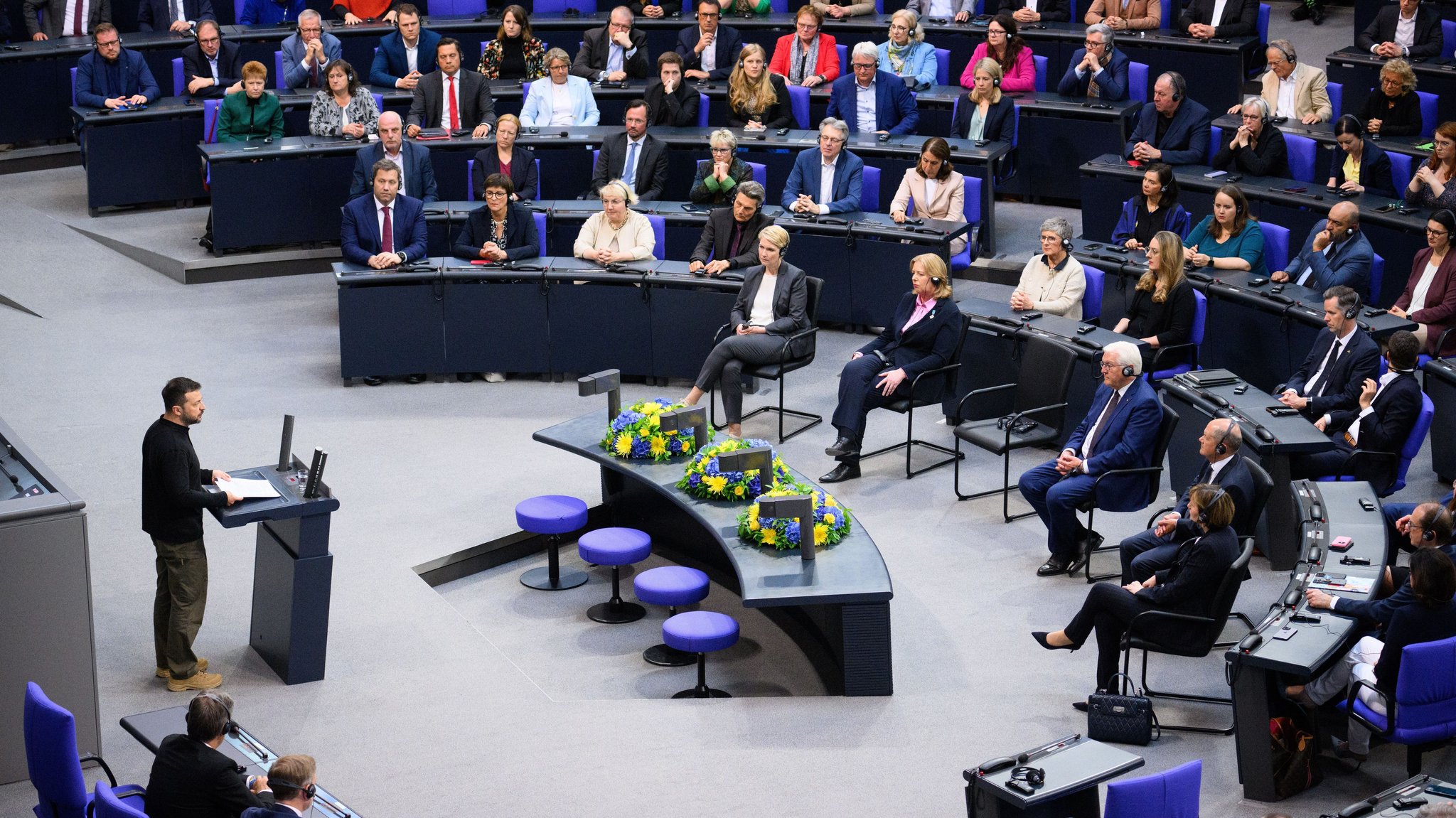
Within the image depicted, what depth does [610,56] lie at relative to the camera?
1499cm

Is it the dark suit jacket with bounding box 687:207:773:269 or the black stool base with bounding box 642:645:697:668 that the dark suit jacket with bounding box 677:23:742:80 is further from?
the black stool base with bounding box 642:645:697:668

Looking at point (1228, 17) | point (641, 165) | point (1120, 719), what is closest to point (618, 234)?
point (641, 165)

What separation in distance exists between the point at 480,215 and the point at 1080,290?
4.30 metres

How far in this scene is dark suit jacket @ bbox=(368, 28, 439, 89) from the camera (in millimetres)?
14578

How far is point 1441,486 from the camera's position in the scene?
9.77 metres

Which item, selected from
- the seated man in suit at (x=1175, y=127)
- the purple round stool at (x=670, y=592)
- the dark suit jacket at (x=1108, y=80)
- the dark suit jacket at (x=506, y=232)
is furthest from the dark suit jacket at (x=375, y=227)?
the dark suit jacket at (x=1108, y=80)

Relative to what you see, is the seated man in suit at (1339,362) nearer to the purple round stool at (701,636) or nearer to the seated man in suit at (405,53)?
the purple round stool at (701,636)

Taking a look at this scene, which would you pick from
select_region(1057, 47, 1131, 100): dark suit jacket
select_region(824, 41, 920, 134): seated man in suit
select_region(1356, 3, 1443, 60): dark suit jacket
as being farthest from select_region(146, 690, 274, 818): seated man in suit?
select_region(1356, 3, 1443, 60): dark suit jacket

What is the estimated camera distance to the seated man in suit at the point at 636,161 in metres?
12.9

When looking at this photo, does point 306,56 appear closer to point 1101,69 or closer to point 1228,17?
point 1101,69

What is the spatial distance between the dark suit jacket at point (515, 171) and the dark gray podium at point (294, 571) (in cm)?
552

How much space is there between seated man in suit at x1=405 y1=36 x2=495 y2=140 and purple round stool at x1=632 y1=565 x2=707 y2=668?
6443 mm

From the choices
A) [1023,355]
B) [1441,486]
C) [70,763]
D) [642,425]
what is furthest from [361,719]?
[1441,486]

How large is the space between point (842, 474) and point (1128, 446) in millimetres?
1948
